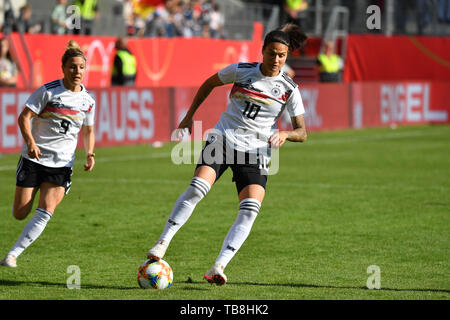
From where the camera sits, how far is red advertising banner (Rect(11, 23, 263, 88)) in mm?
20578

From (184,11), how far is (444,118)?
9.03 metres

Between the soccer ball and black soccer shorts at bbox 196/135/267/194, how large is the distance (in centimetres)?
91

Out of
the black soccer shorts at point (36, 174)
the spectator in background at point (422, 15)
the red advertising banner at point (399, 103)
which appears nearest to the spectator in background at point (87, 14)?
the red advertising banner at point (399, 103)

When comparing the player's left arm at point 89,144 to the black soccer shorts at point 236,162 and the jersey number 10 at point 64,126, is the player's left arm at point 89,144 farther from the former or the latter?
the black soccer shorts at point 236,162

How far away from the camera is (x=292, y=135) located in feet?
23.8

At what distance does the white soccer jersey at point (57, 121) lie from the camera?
7773 mm

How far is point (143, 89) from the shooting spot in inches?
800

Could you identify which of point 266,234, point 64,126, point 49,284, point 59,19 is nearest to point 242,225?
point 49,284

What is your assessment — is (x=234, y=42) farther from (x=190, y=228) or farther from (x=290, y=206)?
(x=190, y=228)

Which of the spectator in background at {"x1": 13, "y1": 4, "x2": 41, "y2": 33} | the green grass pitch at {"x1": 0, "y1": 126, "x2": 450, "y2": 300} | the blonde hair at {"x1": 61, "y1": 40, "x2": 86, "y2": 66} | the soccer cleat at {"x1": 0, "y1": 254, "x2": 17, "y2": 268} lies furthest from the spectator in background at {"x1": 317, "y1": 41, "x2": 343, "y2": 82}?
the soccer cleat at {"x1": 0, "y1": 254, "x2": 17, "y2": 268}

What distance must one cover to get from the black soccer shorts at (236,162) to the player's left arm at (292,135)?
38cm

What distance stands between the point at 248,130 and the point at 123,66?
14343 millimetres

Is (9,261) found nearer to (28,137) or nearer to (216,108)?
(28,137)
